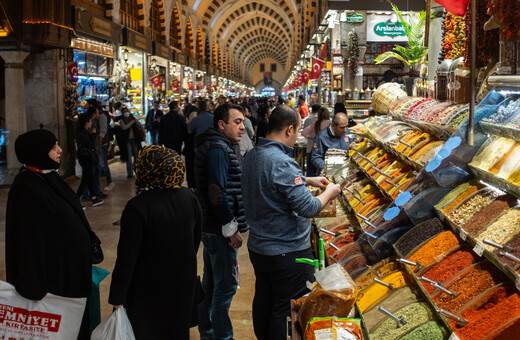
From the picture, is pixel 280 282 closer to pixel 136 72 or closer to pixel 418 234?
pixel 418 234

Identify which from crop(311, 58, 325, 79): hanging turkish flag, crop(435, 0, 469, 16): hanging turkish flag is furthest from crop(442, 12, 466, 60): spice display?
crop(311, 58, 325, 79): hanging turkish flag

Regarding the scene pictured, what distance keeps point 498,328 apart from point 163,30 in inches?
861

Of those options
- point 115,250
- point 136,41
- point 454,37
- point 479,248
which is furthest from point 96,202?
point 136,41

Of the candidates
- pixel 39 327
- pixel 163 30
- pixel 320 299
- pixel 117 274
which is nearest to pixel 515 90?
pixel 320 299

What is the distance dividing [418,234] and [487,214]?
50 centimetres

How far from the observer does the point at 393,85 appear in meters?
6.43

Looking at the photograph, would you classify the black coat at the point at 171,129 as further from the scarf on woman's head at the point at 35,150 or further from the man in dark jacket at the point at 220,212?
the scarf on woman's head at the point at 35,150

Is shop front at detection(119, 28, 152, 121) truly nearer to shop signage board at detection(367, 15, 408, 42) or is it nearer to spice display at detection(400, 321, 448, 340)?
shop signage board at detection(367, 15, 408, 42)

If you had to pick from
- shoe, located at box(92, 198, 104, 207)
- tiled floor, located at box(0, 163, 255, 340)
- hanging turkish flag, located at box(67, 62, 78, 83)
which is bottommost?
tiled floor, located at box(0, 163, 255, 340)

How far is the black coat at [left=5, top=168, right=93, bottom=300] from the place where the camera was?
3014 millimetres

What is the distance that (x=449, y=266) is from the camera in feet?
9.73

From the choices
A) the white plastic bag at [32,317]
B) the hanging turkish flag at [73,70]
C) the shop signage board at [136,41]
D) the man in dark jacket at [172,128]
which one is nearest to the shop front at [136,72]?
the shop signage board at [136,41]

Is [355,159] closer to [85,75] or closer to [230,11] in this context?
[85,75]

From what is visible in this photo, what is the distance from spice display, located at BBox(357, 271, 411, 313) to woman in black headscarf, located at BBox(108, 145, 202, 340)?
3.35ft
